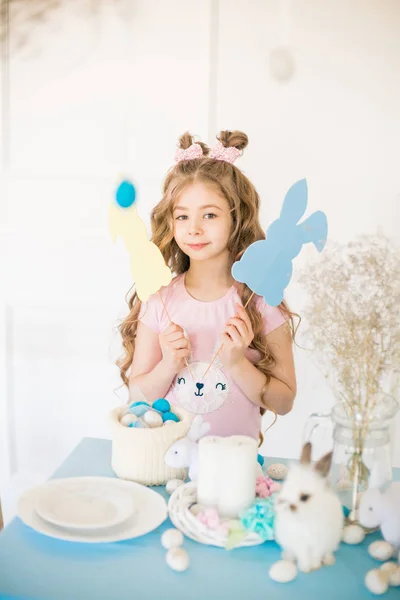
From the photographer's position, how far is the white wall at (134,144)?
2158 mm

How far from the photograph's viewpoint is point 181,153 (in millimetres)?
1551

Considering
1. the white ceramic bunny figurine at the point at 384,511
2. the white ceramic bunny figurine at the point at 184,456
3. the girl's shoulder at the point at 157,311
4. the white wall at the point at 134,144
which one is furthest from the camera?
the white wall at the point at 134,144

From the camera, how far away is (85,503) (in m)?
1.05

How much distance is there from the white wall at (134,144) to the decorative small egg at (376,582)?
4.62 feet

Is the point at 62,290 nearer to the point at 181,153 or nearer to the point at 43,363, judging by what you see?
the point at 43,363

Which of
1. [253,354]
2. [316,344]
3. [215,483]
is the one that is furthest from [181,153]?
[215,483]

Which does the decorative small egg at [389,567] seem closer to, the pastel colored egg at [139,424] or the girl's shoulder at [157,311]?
the pastel colored egg at [139,424]

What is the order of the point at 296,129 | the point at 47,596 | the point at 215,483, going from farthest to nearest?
the point at 296,129
the point at 215,483
the point at 47,596

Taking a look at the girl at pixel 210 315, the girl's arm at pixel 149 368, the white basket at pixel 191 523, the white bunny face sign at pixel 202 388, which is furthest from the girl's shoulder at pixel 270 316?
the white basket at pixel 191 523

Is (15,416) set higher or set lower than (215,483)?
lower

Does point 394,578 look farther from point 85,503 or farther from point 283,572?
point 85,503

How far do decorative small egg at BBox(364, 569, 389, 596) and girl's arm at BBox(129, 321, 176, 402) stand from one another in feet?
2.35

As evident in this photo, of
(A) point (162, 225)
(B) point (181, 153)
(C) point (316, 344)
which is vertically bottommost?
(C) point (316, 344)

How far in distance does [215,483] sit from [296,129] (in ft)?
4.87
